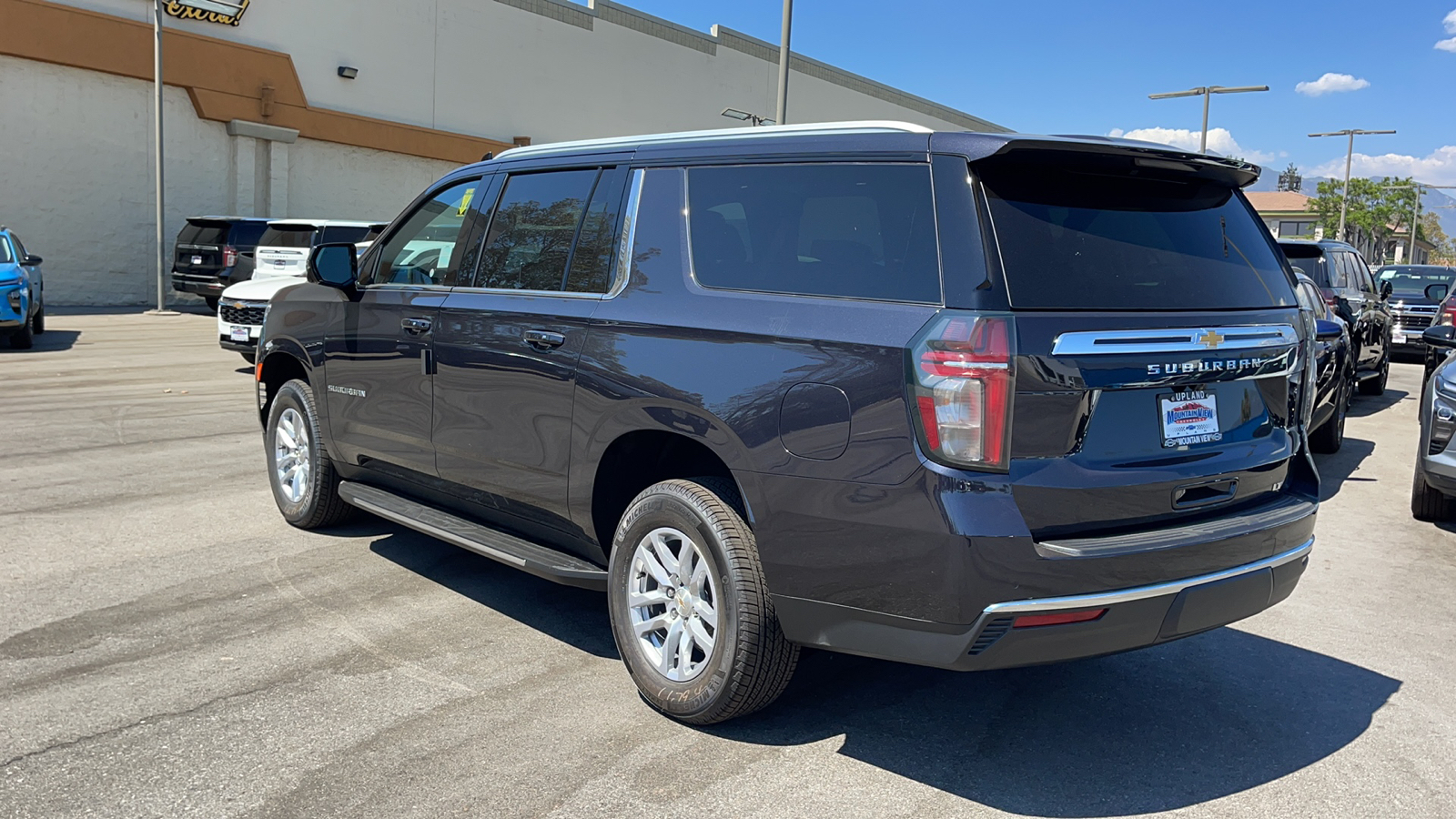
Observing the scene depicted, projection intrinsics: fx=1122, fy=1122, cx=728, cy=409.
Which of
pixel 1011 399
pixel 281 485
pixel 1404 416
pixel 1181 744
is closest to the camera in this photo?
pixel 1011 399

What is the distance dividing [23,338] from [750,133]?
14.6 metres

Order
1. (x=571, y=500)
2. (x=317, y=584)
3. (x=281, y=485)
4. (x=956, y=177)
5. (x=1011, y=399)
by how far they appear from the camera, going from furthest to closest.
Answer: (x=281, y=485) < (x=317, y=584) < (x=571, y=500) < (x=956, y=177) < (x=1011, y=399)

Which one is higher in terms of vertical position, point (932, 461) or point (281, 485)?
point (932, 461)

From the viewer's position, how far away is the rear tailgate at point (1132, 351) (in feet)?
10.5

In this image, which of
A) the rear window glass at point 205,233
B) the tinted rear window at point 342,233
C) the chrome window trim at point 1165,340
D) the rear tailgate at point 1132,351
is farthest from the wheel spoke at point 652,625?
the rear window glass at point 205,233

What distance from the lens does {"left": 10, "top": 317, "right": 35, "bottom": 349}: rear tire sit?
588 inches

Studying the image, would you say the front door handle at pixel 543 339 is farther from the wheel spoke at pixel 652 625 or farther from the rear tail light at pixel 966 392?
the rear tail light at pixel 966 392

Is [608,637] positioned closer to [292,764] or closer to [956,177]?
[292,764]

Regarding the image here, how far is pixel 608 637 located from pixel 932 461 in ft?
6.78

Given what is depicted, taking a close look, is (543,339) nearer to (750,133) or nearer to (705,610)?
(750,133)

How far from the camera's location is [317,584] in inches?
208

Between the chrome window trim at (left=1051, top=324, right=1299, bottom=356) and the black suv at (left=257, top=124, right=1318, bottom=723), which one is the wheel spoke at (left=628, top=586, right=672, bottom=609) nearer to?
the black suv at (left=257, top=124, right=1318, bottom=723)

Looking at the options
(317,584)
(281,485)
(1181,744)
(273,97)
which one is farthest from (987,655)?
(273,97)

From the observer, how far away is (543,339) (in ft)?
14.2
